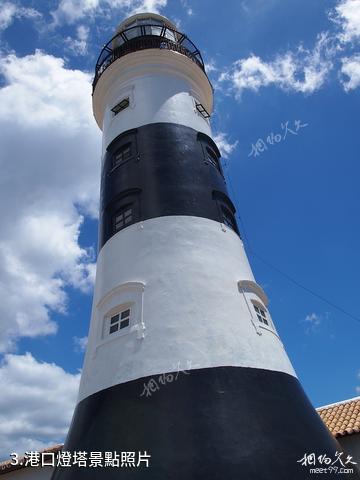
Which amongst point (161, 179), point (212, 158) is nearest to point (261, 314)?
point (161, 179)

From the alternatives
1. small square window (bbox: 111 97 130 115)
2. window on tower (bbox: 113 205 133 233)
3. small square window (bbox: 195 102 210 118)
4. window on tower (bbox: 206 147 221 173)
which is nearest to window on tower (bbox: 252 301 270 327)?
window on tower (bbox: 113 205 133 233)

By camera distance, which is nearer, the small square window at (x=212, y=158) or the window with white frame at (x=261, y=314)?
the window with white frame at (x=261, y=314)

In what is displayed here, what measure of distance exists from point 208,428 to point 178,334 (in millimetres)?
1978

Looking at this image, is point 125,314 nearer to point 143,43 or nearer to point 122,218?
point 122,218

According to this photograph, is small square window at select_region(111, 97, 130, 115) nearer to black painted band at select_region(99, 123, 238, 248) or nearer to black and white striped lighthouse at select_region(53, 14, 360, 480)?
black and white striped lighthouse at select_region(53, 14, 360, 480)

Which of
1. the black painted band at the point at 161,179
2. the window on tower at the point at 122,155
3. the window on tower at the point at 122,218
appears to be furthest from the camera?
the window on tower at the point at 122,155

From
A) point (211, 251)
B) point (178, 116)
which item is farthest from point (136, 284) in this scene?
point (178, 116)

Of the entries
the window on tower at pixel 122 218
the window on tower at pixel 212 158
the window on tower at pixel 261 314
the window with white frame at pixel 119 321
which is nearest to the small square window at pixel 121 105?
the window on tower at pixel 212 158

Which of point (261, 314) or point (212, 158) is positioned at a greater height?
point (212, 158)

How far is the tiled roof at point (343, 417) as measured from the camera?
11899mm

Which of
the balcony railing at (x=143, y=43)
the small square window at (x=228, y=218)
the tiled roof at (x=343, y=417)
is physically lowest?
the tiled roof at (x=343, y=417)

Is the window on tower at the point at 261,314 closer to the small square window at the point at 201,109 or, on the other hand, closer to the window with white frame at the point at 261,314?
the window with white frame at the point at 261,314

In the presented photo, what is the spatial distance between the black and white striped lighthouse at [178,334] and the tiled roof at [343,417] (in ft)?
15.4

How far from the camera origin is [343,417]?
1301 cm
